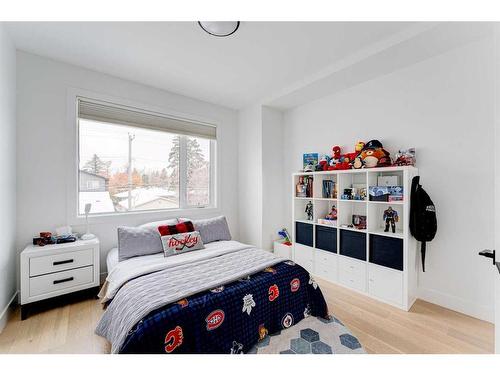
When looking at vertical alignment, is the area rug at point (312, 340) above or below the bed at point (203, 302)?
below

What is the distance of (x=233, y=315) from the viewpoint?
155 cm

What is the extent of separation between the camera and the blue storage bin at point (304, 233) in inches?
119

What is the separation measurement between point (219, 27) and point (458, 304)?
3291 mm

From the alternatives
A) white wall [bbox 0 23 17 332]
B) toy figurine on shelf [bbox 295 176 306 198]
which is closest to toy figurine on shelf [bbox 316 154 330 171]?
toy figurine on shelf [bbox 295 176 306 198]

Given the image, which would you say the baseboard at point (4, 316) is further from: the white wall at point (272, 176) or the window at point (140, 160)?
the white wall at point (272, 176)

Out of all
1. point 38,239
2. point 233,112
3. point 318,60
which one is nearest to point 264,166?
point 233,112

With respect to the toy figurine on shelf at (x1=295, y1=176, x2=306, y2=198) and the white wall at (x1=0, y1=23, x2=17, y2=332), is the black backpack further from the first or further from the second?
the white wall at (x1=0, y1=23, x2=17, y2=332)

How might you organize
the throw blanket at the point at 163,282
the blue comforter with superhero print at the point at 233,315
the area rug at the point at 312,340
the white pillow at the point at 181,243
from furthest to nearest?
1. the white pillow at the point at 181,243
2. the area rug at the point at 312,340
3. the throw blanket at the point at 163,282
4. the blue comforter with superhero print at the point at 233,315

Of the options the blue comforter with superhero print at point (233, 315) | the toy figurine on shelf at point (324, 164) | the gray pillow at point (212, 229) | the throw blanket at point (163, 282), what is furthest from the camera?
the toy figurine on shelf at point (324, 164)

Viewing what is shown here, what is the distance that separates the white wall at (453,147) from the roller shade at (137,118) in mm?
2455

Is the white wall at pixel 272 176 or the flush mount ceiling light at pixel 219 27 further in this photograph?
the white wall at pixel 272 176

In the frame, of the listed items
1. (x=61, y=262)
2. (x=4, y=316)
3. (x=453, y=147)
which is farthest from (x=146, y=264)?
(x=453, y=147)

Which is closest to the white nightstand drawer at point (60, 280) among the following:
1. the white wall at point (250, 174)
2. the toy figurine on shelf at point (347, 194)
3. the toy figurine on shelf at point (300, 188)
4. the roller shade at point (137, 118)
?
the roller shade at point (137, 118)
